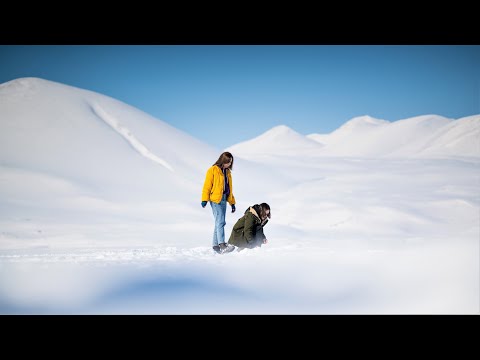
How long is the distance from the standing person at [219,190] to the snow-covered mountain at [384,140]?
616cm

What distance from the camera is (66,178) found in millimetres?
9195

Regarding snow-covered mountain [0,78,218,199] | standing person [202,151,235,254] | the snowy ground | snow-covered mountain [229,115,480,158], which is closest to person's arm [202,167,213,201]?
standing person [202,151,235,254]

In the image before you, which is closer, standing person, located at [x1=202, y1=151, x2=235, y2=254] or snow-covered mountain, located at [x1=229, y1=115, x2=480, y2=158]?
standing person, located at [x1=202, y1=151, x2=235, y2=254]

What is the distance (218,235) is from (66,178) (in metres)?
4.52

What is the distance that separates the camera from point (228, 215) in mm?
8508

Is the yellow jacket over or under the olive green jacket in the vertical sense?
over

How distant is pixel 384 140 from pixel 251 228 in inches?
309

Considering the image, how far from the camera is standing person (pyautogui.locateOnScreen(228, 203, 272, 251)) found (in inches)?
221

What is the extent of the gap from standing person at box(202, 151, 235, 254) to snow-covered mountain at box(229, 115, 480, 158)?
6.16 metres

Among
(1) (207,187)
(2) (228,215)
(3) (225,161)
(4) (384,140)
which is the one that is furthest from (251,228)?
(4) (384,140)

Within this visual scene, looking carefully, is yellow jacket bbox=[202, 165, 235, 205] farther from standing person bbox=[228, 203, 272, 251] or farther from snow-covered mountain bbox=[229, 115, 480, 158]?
snow-covered mountain bbox=[229, 115, 480, 158]

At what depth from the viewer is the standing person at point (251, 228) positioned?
561 centimetres

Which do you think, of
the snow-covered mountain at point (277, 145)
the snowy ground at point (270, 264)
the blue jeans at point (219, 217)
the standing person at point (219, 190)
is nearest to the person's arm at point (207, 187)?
the standing person at point (219, 190)

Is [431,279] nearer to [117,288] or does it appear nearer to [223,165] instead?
[223,165]
